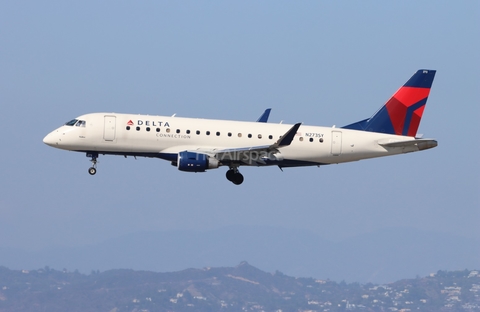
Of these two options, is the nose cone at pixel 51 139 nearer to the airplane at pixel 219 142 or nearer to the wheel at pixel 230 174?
the airplane at pixel 219 142

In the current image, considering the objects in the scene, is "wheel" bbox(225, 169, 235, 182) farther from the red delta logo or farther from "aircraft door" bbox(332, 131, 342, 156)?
"aircraft door" bbox(332, 131, 342, 156)

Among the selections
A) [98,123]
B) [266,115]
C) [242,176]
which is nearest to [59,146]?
[98,123]

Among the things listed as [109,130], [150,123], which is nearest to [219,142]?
[150,123]

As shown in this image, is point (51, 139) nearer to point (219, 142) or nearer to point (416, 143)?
point (219, 142)

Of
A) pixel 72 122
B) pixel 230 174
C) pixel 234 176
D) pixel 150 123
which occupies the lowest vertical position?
pixel 234 176

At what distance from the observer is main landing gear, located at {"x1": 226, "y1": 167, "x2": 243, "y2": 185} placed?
61.1 m

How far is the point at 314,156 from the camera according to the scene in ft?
197

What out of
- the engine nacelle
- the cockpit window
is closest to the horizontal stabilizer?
the engine nacelle

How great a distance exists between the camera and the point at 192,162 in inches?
2212

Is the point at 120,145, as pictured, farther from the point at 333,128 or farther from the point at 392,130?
the point at 392,130

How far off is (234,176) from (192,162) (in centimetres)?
587

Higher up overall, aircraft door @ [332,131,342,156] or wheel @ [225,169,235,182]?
aircraft door @ [332,131,342,156]

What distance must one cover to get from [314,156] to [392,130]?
24.1 ft

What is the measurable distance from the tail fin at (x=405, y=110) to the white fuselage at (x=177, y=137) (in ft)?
14.0
